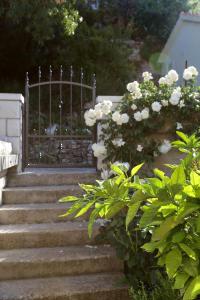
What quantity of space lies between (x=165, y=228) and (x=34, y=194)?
3.56m

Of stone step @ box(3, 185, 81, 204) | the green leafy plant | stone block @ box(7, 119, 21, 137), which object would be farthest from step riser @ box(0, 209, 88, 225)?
the green leafy plant

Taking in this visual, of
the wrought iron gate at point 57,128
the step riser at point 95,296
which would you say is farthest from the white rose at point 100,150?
the step riser at point 95,296

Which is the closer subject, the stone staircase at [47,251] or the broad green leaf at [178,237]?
the broad green leaf at [178,237]

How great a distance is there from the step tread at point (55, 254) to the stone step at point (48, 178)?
1.14 metres

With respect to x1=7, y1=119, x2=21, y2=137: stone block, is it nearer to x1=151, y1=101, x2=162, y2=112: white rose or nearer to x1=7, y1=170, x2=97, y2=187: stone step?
x1=7, y1=170, x2=97, y2=187: stone step

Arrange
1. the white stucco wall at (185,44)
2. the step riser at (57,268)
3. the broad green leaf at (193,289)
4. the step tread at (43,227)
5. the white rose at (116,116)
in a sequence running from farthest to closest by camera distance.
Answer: the white stucco wall at (185,44) → the white rose at (116,116) → the step tread at (43,227) → the step riser at (57,268) → the broad green leaf at (193,289)

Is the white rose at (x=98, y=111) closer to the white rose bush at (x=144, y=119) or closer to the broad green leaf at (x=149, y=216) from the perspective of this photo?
the white rose bush at (x=144, y=119)

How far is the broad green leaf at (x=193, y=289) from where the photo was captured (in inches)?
48.4

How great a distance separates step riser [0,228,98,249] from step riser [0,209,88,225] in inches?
13.6

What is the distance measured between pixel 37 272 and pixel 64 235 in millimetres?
540

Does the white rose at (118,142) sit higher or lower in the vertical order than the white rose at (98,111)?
lower

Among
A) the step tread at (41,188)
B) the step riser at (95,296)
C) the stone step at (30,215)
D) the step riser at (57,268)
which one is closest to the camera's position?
the step riser at (95,296)

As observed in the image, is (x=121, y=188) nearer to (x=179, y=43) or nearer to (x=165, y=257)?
(x=165, y=257)

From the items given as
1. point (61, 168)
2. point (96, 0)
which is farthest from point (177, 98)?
point (96, 0)
